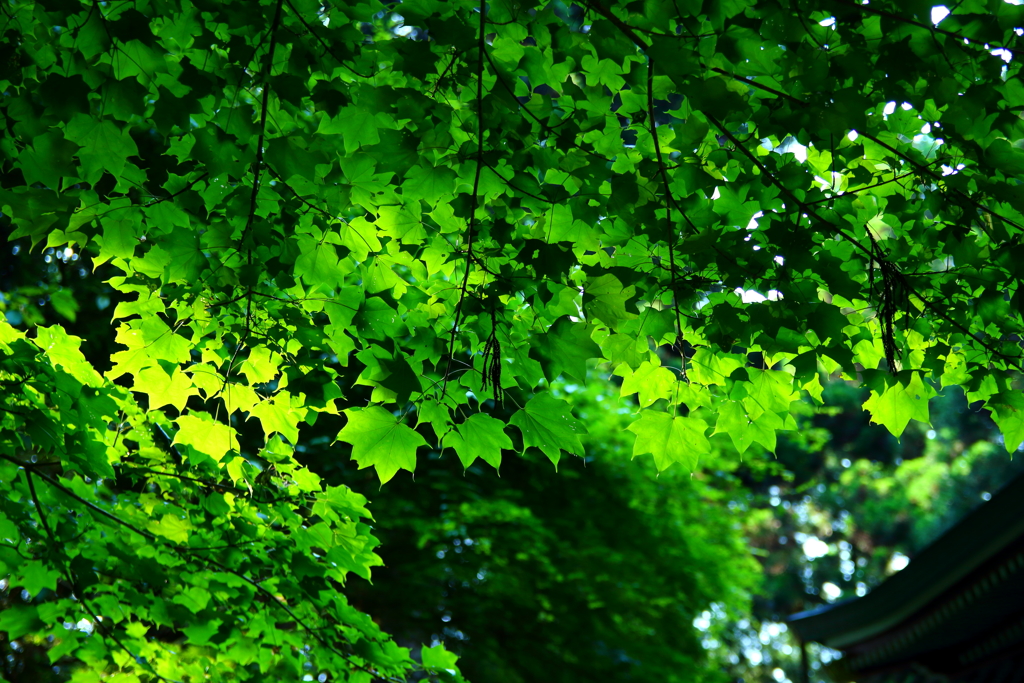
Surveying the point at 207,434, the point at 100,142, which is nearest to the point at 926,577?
the point at 207,434

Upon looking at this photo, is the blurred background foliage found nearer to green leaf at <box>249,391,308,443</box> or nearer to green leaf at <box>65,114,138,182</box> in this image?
green leaf at <box>249,391,308,443</box>

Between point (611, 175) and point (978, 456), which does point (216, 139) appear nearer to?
point (611, 175)

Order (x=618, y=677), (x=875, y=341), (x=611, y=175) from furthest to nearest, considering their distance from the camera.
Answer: (x=618, y=677) → (x=875, y=341) → (x=611, y=175)

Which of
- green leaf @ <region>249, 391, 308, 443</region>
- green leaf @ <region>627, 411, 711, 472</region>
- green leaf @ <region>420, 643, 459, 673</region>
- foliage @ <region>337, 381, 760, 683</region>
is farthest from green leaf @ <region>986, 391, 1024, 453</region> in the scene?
foliage @ <region>337, 381, 760, 683</region>

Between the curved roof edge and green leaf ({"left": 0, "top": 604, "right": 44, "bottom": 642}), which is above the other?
the curved roof edge

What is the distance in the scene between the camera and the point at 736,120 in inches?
65.7

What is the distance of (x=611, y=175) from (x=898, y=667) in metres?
7.67

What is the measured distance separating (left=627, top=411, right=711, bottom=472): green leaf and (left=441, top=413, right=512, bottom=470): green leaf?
1.23 ft

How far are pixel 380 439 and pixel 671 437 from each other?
73cm

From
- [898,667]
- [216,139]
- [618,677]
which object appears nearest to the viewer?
[216,139]

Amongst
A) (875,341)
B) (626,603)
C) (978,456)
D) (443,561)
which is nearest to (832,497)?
(978,456)

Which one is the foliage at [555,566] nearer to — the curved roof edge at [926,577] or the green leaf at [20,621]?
the curved roof edge at [926,577]

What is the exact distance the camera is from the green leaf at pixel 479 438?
1.78m

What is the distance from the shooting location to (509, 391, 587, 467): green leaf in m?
1.81
